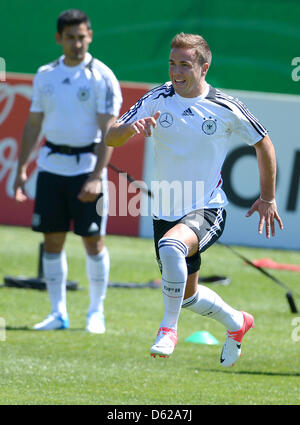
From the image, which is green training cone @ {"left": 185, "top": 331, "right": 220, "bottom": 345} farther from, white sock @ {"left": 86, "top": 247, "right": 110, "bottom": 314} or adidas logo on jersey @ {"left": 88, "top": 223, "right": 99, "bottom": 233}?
adidas logo on jersey @ {"left": 88, "top": 223, "right": 99, "bottom": 233}

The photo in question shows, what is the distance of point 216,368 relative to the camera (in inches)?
320

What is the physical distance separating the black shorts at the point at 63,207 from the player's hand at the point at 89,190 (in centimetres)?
14

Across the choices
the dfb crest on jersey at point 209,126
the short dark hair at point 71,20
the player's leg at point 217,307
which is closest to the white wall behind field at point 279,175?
the short dark hair at point 71,20

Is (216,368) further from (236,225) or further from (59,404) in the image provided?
(236,225)

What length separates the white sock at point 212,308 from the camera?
23.1ft

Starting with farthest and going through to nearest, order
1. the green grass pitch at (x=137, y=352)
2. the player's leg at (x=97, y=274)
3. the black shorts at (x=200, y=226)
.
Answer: the player's leg at (x=97, y=274) < the green grass pitch at (x=137, y=352) < the black shorts at (x=200, y=226)

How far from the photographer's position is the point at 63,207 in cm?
918

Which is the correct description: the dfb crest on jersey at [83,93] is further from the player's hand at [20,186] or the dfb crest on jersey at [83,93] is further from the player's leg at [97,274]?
the player's leg at [97,274]

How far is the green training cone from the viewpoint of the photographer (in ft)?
29.9

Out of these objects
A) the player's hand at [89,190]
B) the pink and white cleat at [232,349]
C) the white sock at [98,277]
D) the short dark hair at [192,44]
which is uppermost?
the short dark hair at [192,44]

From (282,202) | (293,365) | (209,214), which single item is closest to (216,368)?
(293,365)
